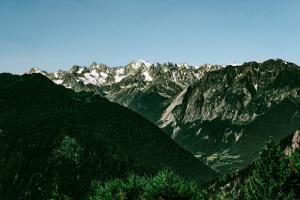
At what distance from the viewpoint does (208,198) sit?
7038cm

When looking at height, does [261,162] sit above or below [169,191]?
above

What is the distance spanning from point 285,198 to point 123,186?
2360cm

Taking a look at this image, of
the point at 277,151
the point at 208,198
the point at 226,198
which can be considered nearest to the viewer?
the point at 226,198

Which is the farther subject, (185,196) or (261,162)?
(261,162)

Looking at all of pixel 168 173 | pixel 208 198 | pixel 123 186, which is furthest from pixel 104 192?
pixel 208 198

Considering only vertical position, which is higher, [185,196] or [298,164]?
[298,164]

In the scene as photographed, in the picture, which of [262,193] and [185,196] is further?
[262,193]

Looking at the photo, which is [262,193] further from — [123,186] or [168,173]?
[123,186]

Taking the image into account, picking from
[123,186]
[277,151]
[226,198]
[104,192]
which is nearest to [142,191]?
[123,186]

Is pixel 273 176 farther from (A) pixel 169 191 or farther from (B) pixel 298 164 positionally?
(A) pixel 169 191

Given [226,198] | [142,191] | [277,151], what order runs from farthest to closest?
[277,151], [142,191], [226,198]

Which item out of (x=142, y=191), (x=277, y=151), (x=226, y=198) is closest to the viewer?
(x=226, y=198)

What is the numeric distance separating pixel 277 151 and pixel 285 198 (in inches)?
397

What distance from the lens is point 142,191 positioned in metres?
77.1
